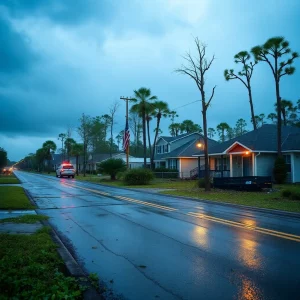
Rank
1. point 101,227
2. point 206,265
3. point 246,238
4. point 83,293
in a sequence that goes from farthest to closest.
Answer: point 101,227
point 246,238
point 206,265
point 83,293

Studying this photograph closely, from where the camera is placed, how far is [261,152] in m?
31.8


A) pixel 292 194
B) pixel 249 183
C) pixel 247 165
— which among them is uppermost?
pixel 247 165

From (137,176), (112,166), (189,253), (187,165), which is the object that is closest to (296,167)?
(137,176)

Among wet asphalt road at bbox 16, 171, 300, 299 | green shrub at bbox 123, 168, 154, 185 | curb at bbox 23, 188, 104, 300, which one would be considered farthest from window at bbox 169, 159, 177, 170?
curb at bbox 23, 188, 104, 300

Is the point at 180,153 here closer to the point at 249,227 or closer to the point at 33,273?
the point at 249,227

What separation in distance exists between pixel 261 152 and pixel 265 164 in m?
1.47

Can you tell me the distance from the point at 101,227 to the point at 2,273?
516cm

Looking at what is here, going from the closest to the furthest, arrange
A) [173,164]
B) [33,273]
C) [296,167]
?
[33,273]
[296,167]
[173,164]

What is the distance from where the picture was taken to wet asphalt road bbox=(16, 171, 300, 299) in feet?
16.8

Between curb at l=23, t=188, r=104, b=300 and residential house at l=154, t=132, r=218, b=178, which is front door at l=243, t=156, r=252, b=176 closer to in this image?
residential house at l=154, t=132, r=218, b=178

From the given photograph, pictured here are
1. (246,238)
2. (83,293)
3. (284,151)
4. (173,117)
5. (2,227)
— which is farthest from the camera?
(173,117)

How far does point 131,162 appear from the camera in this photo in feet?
231

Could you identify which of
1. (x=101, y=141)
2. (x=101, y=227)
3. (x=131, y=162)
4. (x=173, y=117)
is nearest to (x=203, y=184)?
(x=101, y=227)

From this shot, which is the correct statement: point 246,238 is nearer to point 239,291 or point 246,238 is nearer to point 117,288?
point 239,291
